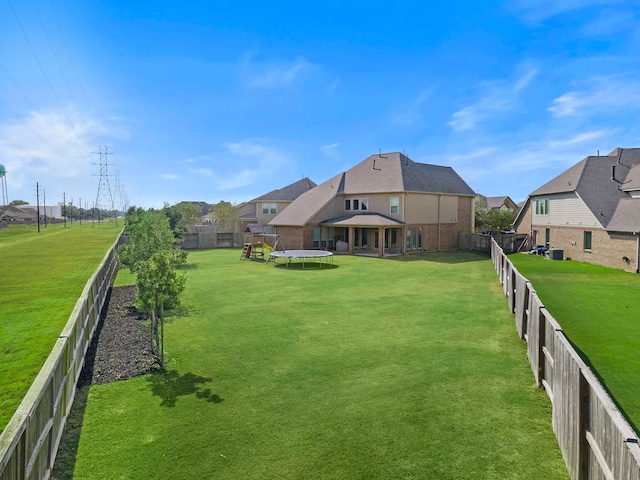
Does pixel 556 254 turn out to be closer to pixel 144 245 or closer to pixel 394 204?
pixel 394 204

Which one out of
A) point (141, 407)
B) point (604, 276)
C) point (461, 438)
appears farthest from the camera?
point (604, 276)

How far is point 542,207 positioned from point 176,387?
119ft

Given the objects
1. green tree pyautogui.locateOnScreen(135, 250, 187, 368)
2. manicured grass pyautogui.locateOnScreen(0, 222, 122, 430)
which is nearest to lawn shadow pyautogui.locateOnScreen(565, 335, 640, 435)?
green tree pyautogui.locateOnScreen(135, 250, 187, 368)

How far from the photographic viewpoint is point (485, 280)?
21.0m

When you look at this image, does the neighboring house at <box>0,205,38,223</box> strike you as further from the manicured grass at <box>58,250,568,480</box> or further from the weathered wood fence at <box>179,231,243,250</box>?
the manicured grass at <box>58,250,568,480</box>

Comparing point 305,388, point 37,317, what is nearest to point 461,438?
point 305,388

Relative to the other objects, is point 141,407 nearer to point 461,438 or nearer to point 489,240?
point 461,438

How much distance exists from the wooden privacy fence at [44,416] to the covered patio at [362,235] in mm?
26797

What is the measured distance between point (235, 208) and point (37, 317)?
4367cm

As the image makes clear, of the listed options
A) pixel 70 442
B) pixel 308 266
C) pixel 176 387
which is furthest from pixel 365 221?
pixel 70 442

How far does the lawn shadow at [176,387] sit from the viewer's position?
7819mm

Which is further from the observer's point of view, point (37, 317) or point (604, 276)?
point (604, 276)

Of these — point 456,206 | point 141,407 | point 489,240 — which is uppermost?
point 456,206

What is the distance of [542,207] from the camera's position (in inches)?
1417
